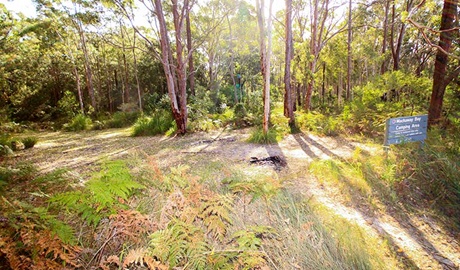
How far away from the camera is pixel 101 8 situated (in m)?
13.5

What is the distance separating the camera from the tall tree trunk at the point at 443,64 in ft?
16.1

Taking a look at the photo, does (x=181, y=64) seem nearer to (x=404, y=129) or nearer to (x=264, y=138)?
(x=264, y=138)

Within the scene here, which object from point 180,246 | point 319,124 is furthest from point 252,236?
point 319,124

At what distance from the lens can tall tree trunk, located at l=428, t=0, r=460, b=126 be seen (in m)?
4.91

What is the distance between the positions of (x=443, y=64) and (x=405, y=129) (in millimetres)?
2502

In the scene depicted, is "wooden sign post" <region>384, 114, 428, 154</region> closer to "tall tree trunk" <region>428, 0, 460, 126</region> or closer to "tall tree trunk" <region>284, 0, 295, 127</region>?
→ "tall tree trunk" <region>428, 0, 460, 126</region>

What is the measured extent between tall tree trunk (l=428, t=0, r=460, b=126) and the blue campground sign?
1566mm

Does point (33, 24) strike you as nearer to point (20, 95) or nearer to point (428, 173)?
point (20, 95)

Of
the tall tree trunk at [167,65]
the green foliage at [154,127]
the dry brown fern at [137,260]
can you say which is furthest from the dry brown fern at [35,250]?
the green foliage at [154,127]

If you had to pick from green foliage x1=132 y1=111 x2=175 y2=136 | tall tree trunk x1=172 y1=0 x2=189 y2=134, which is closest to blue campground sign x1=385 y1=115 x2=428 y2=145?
tall tree trunk x1=172 y1=0 x2=189 y2=134

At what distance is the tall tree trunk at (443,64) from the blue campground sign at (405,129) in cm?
157

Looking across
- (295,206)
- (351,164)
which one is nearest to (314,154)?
(351,164)

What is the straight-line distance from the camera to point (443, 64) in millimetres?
5215

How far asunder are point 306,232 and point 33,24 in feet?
61.2
